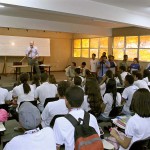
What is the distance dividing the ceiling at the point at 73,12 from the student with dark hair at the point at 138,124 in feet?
9.76

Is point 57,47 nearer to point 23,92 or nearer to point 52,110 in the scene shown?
point 23,92

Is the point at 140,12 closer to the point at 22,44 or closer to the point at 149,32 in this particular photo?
the point at 149,32

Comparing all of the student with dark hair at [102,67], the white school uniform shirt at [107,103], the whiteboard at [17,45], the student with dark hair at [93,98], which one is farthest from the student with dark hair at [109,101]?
the whiteboard at [17,45]

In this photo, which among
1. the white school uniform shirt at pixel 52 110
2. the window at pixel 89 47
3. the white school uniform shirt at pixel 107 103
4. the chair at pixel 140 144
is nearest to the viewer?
the chair at pixel 140 144

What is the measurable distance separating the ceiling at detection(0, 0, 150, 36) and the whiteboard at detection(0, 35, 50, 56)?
369 centimetres

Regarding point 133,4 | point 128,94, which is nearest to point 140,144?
point 128,94

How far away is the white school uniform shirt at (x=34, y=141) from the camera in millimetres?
1354

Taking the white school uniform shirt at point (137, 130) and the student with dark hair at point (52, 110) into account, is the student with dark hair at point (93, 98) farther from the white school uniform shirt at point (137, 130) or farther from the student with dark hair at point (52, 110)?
the white school uniform shirt at point (137, 130)

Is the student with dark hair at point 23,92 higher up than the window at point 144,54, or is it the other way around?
the window at point 144,54

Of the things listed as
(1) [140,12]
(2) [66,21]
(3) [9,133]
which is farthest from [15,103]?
(2) [66,21]

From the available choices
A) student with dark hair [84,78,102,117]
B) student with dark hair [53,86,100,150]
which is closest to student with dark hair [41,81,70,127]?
student with dark hair [84,78,102,117]

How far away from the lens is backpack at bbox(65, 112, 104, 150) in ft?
5.15

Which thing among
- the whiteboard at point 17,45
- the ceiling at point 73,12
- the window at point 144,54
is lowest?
the window at point 144,54

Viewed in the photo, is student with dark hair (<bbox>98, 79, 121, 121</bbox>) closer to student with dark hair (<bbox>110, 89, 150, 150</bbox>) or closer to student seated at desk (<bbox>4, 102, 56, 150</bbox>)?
student with dark hair (<bbox>110, 89, 150, 150</bbox>)
